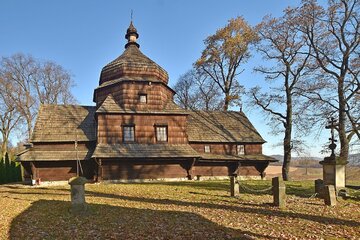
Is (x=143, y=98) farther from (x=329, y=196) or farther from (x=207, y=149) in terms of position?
(x=329, y=196)

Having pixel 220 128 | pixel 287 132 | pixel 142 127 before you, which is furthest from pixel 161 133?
pixel 287 132

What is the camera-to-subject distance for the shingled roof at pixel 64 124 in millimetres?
22609

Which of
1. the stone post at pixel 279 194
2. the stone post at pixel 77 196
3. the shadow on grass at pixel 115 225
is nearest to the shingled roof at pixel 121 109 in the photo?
the shadow on grass at pixel 115 225

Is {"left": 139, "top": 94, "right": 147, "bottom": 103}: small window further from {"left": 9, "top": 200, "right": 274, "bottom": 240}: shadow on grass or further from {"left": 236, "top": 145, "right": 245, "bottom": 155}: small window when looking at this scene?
{"left": 9, "top": 200, "right": 274, "bottom": 240}: shadow on grass

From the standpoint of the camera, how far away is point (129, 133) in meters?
23.0

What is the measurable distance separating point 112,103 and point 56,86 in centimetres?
1916

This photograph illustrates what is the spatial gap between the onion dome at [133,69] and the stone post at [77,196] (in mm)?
14483

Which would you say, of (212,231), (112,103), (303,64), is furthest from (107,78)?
(212,231)

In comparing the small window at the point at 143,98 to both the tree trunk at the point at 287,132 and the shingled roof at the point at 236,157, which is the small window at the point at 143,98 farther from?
the tree trunk at the point at 287,132

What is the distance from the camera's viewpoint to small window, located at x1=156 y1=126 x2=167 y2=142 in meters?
23.6

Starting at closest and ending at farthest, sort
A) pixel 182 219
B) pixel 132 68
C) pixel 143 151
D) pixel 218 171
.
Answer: pixel 182 219
pixel 143 151
pixel 132 68
pixel 218 171

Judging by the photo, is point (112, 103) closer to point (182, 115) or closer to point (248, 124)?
point (182, 115)

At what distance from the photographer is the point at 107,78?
83.3 ft

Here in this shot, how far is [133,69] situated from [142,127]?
5231mm
